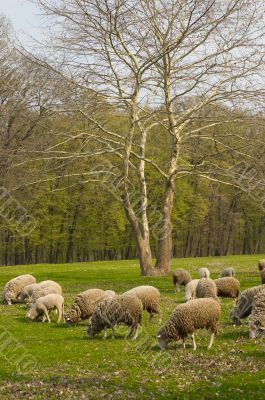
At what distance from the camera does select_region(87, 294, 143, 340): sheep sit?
17.4 metres

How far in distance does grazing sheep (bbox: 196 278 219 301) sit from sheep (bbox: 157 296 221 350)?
15.4ft

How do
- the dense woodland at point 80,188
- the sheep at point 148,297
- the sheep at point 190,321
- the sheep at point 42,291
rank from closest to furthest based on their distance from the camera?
the sheep at point 190,321, the sheep at point 148,297, the sheep at point 42,291, the dense woodland at point 80,188

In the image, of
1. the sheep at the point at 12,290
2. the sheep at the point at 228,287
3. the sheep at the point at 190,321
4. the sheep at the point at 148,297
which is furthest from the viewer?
the sheep at the point at 12,290

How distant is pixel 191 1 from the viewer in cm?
2939

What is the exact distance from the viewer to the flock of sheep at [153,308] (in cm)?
1553

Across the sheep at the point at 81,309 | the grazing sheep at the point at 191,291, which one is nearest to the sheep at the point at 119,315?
the sheep at the point at 81,309

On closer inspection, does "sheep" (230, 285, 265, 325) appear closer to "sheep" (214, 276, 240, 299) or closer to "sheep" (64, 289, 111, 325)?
"sheep" (214, 276, 240, 299)

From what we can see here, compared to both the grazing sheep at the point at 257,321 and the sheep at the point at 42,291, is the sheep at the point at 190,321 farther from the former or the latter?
the sheep at the point at 42,291

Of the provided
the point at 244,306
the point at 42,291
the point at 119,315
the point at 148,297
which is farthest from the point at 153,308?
the point at 42,291

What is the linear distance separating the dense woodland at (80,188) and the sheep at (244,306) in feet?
48.1

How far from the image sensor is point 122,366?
14117 millimetres

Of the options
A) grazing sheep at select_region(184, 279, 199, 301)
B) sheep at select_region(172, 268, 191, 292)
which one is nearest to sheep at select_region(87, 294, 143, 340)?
grazing sheep at select_region(184, 279, 199, 301)

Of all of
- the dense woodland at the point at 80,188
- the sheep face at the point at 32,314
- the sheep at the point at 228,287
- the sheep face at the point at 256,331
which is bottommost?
the sheep face at the point at 32,314

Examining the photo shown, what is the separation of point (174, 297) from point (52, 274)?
15924 millimetres
